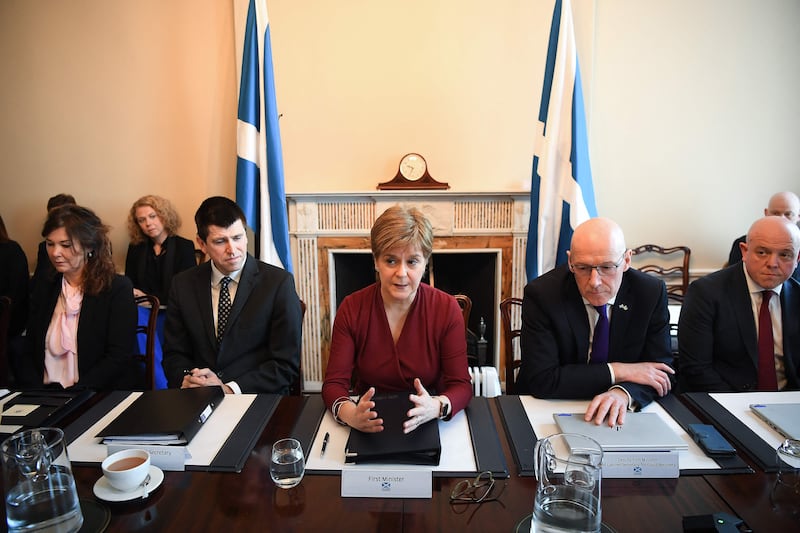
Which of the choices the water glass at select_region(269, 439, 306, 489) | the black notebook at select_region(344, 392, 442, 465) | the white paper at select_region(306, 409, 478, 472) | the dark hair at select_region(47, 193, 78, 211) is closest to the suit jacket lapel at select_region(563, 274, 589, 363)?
the white paper at select_region(306, 409, 478, 472)

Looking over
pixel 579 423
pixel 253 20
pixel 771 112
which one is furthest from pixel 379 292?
pixel 771 112

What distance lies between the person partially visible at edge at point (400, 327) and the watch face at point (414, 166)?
163 cm

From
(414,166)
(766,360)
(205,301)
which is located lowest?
(766,360)

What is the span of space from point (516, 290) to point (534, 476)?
7.09 feet

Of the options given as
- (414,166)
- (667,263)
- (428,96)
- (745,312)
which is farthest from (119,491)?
(667,263)

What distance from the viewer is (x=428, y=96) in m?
3.01

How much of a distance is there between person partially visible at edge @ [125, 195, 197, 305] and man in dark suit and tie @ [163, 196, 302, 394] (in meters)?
1.39

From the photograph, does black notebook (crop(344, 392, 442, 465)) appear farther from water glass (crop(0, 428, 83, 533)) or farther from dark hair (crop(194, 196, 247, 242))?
dark hair (crop(194, 196, 247, 242))

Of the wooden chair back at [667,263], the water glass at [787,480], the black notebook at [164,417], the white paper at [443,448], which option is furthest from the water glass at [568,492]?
the wooden chair back at [667,263]

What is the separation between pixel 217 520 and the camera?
87 centimetres

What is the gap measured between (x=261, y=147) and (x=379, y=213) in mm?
803

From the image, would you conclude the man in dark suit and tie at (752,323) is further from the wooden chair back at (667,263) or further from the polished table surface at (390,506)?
the wooden chair back at (667,263)

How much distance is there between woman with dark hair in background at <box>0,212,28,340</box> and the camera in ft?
9.60

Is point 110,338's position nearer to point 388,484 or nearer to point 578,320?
point 388,484
